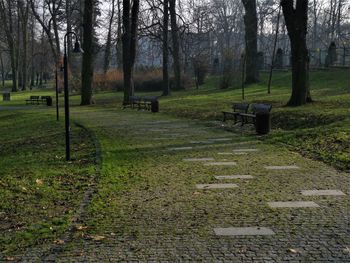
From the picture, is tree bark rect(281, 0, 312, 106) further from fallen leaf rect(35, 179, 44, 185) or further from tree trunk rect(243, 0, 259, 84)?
tree trunk rect(243, 0, 259, 84)

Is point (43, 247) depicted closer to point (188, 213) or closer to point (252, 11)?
point (188, 213)

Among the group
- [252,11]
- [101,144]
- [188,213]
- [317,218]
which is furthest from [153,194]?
[252,11]

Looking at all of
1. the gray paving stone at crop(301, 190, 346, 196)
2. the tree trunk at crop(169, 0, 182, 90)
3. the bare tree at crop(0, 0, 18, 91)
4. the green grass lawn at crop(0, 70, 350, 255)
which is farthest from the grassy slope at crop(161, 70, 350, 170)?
the bare tree at crop(0, 0, 18, 91)

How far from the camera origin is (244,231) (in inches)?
214

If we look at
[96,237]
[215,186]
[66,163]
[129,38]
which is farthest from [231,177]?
[129,38]

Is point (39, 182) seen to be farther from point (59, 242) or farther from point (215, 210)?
point (215, 210)

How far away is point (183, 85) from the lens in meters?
47.2

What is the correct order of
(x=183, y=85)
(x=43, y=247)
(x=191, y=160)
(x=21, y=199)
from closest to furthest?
(x=43, y=247), (x=21, y=199), (x=191, y=160), (x=183, y=85)

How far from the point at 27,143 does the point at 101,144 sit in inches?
136

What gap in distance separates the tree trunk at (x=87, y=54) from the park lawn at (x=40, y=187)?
54.2 feet

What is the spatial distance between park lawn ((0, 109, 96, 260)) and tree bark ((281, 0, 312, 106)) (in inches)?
347

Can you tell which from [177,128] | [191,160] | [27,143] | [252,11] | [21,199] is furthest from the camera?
[252,11]

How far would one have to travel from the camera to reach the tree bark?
19.3 meters

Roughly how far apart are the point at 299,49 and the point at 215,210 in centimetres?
1440
